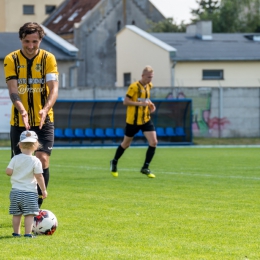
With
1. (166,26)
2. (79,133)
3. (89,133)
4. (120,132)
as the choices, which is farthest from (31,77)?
(166,26)

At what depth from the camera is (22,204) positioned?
8.08m

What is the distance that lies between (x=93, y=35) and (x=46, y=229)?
190 feet

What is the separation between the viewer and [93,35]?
65.6 meters

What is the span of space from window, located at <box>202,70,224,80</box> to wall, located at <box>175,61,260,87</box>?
240mm

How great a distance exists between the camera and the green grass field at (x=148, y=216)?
288 inches

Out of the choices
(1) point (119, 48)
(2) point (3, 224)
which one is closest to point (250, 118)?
(1) point (119, 48)

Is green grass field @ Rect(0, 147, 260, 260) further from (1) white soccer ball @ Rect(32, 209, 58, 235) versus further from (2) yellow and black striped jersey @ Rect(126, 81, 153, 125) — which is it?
(2) yellow and black striped jersey @ Rect(126, 81, 153, 125)

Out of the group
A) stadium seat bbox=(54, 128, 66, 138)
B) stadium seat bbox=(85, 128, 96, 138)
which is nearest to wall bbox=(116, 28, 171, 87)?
stadium seat bbox=(85, 128, 96, 138)

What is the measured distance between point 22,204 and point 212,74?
42.6 m

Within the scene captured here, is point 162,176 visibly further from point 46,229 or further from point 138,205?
point 46,229

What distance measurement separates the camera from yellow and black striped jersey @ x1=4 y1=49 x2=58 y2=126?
30.0ft

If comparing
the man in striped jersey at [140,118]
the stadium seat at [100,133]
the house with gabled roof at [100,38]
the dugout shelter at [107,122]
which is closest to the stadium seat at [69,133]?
the dugout shelter at [107,122]

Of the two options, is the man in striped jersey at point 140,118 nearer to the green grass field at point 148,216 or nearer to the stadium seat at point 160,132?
the green grass field at point 148,216

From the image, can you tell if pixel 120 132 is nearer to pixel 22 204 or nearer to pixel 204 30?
pixel 204 30
